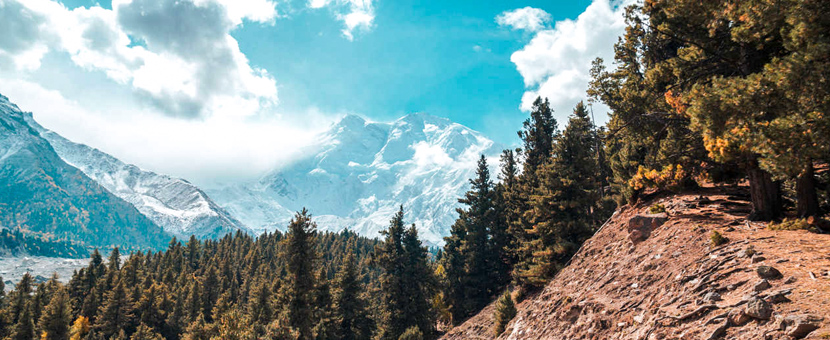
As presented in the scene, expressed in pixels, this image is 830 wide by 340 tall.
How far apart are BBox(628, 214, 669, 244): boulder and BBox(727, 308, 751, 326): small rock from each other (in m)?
7.29

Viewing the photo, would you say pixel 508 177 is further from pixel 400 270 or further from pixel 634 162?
pixel 634 162

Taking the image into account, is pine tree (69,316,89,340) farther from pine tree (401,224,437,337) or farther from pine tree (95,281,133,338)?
pine tree (401,224,437,337)

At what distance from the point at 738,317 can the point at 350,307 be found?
34.8 meters

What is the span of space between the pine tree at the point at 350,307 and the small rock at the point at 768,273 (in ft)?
111

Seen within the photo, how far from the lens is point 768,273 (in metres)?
7.16

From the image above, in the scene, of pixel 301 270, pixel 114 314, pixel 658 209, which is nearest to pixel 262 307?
pixel 301 270

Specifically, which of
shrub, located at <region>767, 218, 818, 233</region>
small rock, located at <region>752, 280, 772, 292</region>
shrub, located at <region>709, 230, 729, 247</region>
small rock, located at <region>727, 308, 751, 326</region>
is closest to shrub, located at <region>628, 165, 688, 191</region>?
shrub, located at <region>767, 218, 818, 233</region>

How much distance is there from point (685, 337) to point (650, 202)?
39.5 feet

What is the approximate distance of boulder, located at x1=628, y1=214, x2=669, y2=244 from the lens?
44.1 ft

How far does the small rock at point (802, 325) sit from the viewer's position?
17.7 ft

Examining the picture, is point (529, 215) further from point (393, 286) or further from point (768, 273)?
point (768, 273)

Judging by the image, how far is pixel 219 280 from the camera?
75.2 meters

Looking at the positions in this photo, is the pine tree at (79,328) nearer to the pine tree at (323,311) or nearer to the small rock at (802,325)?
the pine tree at (323,311)

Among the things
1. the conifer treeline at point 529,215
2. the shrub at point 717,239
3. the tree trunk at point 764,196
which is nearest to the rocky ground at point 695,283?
the shrub at point 717,239
